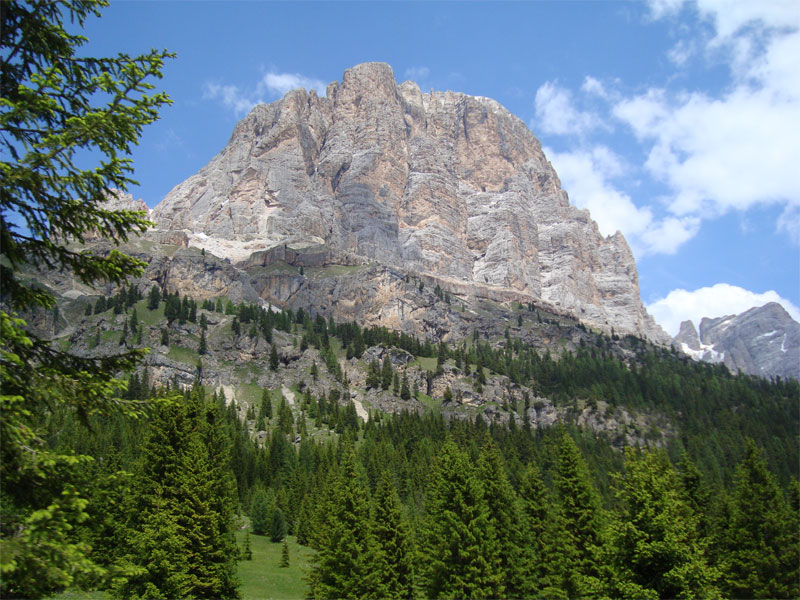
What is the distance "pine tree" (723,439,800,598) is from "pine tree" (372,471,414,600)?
21.7m

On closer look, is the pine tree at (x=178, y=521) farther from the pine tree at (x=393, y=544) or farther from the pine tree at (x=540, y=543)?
the pine tree at (x=540, y=543)

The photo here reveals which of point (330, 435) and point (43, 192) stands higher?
point (330, 435)

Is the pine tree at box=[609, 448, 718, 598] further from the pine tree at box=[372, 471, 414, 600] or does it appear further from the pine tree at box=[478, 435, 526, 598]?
the pine tree at box=[372, 471, 414, 600]

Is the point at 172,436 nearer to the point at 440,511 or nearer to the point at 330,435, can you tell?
the point at 440,511

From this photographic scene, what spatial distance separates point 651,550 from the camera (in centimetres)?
2589

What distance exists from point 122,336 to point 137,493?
164120mm

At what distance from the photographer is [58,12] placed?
1247 cm

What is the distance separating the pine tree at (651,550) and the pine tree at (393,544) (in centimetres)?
1651

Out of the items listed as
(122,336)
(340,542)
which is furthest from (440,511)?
(122,336)

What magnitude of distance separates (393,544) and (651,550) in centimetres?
1941

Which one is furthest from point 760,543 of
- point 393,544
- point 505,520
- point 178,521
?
point 178,521

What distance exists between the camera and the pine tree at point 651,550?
25.9 meters

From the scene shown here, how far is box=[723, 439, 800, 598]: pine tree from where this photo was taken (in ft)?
128

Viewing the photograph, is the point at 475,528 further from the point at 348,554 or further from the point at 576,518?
the point at 576,518
